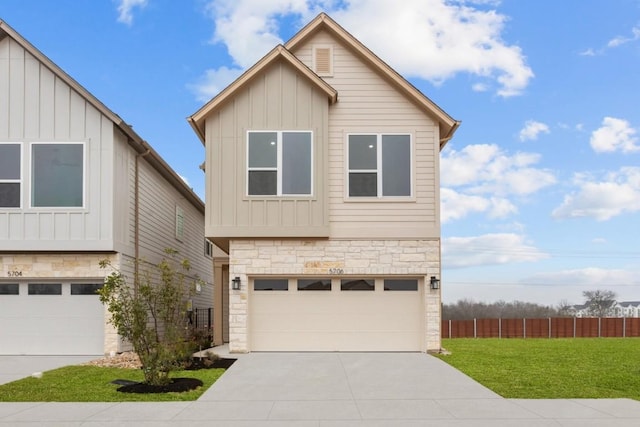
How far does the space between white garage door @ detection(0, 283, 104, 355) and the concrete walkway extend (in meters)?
5.71

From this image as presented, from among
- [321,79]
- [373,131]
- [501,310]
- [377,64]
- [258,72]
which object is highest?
[377,64]

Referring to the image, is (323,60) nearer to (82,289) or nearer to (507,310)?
(82,289)

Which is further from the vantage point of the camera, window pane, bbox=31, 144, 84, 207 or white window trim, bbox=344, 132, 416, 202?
white window trim, bbox=344, 132, 416, 202

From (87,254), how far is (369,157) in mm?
7630

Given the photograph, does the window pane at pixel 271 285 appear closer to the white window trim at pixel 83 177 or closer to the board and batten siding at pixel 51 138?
the board and batten siding at pixel 51 138

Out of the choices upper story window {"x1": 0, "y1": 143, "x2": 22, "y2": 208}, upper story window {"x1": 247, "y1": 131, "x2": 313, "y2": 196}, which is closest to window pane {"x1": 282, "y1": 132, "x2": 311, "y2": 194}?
upper story window {"x1": 247, "y1": 131, "x2": 313, "y2": 196}

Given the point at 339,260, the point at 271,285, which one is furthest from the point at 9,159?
the point at 339,260

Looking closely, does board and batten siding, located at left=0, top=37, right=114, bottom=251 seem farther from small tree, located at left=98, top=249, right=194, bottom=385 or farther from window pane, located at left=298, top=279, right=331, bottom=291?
window pane, located at left=298, top=279, right=331, bottom=291

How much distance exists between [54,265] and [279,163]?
20.8 ft

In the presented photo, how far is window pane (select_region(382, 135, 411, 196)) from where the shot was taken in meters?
15.6

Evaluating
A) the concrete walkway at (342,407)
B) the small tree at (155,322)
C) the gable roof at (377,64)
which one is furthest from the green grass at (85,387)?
the gable roof at (377,64)

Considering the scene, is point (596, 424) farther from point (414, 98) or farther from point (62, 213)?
point (62, 213)

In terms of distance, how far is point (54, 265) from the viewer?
1564 cm

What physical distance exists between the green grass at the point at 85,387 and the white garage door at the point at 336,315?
3030mm
